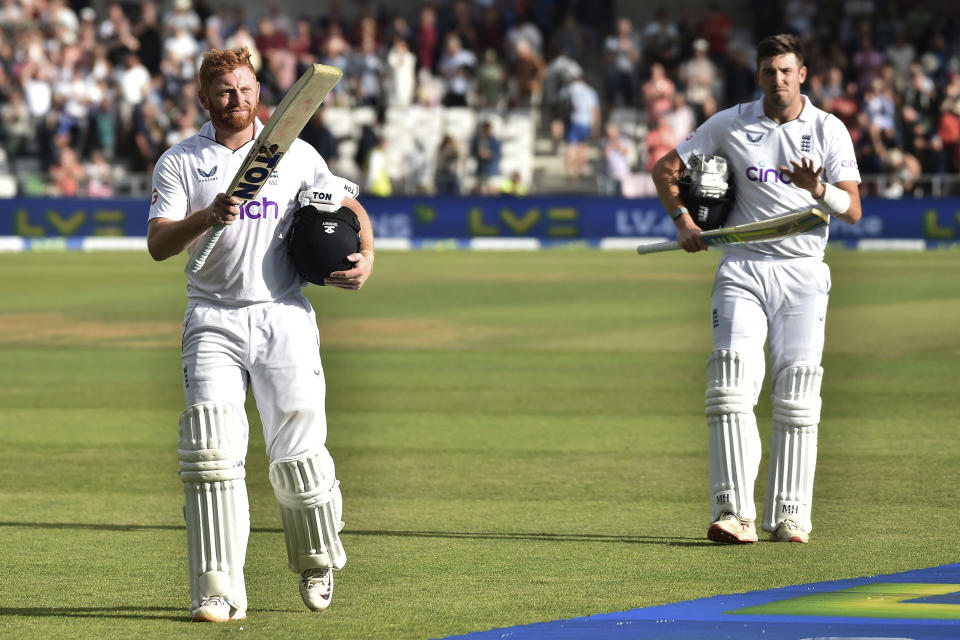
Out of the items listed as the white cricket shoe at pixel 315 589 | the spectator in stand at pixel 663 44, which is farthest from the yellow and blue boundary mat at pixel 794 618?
the spectator in stand at pixel 663 44

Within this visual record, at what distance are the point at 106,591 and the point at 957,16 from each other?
102 feet

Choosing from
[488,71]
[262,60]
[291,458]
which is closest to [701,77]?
[488,71]

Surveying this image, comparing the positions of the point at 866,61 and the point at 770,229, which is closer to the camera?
the point at 770,229

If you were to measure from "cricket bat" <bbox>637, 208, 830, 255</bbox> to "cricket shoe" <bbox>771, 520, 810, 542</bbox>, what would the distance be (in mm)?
1286

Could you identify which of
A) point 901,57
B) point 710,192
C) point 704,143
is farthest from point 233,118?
point 901,57

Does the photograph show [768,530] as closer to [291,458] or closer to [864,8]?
[291,458]

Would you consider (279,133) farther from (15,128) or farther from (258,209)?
(15,128)

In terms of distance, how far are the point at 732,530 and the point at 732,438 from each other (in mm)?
407

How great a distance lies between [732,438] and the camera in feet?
25.7

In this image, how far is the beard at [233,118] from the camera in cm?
638

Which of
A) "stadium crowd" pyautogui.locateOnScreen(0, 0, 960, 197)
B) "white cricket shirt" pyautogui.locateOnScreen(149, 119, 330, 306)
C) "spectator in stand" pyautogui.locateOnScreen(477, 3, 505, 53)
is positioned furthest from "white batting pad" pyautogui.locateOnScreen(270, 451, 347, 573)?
"spectator in stand" pyautogui.locateOnScreen(477, 3, 505, 53)

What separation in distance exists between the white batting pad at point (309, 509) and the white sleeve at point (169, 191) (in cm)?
99

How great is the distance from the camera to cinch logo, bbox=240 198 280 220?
6.40 meters

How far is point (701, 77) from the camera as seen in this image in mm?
33594
